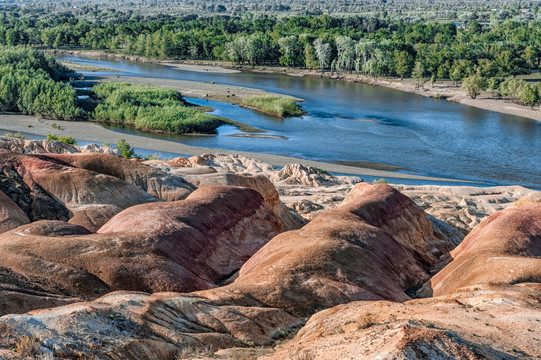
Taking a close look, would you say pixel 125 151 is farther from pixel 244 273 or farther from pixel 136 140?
pixel 244 273

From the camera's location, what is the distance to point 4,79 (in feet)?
361

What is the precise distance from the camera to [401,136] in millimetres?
99062

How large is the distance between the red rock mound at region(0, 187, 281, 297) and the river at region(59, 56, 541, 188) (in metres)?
44.6

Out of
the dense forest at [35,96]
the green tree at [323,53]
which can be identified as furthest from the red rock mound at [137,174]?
the green tree at [323,53]

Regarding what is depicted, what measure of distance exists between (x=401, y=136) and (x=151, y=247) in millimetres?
72326

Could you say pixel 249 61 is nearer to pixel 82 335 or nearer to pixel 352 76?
pixel 352 76

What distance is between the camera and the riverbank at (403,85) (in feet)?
404

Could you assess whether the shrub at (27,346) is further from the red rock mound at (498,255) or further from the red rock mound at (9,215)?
the red rock mound at (9,215)

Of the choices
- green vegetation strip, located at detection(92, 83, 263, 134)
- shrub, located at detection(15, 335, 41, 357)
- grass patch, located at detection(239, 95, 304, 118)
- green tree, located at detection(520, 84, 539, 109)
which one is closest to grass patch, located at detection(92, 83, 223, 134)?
green vegetation strip, located at detection(92, 83, 263, 134)

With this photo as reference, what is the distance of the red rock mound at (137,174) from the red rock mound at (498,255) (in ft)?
66.4

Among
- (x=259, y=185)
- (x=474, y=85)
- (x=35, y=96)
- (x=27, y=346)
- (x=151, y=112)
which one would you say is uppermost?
(x=27, y=346)

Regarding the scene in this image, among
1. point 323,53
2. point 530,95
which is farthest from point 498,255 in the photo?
point 323,53

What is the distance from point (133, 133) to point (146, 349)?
82508mm

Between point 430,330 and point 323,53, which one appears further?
point 323,53
